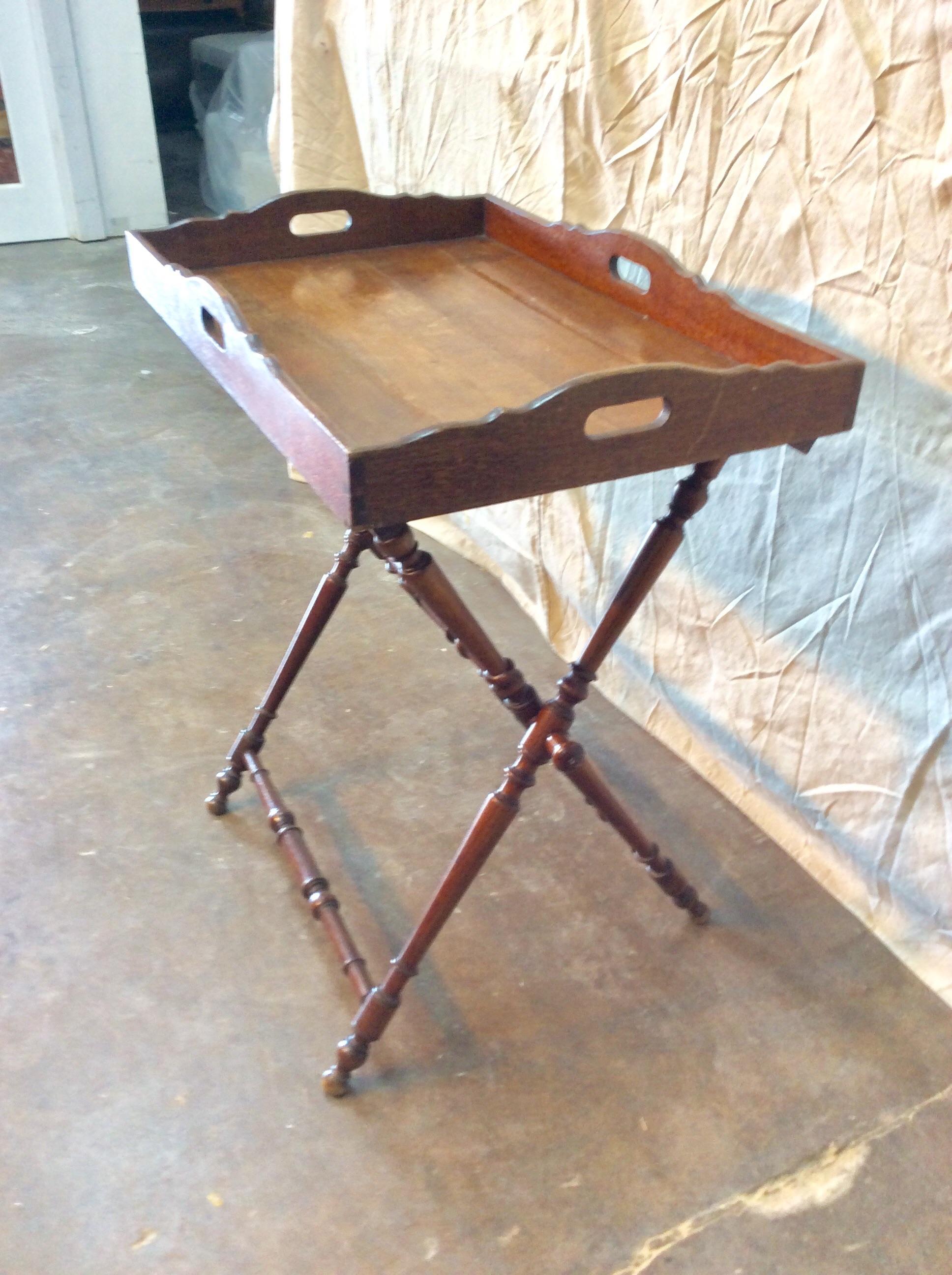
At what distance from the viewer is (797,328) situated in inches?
52.6

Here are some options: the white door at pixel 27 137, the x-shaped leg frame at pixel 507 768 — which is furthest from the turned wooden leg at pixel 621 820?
the white door at pixel 27 137

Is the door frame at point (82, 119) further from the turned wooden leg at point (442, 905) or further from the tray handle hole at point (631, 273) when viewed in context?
the turned wooden leg at point (442, 905)

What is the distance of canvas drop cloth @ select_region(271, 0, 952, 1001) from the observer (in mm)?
1191

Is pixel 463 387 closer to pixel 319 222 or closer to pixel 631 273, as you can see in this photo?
pixel 631 273

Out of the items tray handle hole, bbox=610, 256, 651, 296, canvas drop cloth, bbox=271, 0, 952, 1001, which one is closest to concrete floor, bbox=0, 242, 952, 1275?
canvas drop cloth, bbox=271, 0, 952, 1001

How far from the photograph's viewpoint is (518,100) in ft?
5.64

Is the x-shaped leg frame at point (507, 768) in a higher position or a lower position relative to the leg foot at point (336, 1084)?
higher

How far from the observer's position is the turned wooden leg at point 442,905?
1156 millimetres

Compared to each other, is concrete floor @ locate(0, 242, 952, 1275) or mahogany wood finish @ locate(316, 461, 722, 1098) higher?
mahogany wood finish @ locate(316, 461, 722, 1098)

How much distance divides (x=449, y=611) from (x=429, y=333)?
1.05 feet

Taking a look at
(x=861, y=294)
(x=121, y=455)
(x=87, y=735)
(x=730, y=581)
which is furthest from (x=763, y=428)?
(x=121, y=455)

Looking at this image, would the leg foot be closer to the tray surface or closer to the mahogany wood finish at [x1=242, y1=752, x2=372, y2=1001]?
the mahogany wood finish at [x1=242, y1=752, x2=372, y2=1001]

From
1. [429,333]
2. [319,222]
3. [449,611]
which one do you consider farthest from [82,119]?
[449,611]

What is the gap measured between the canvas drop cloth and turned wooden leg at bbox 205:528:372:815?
519 millimetres
